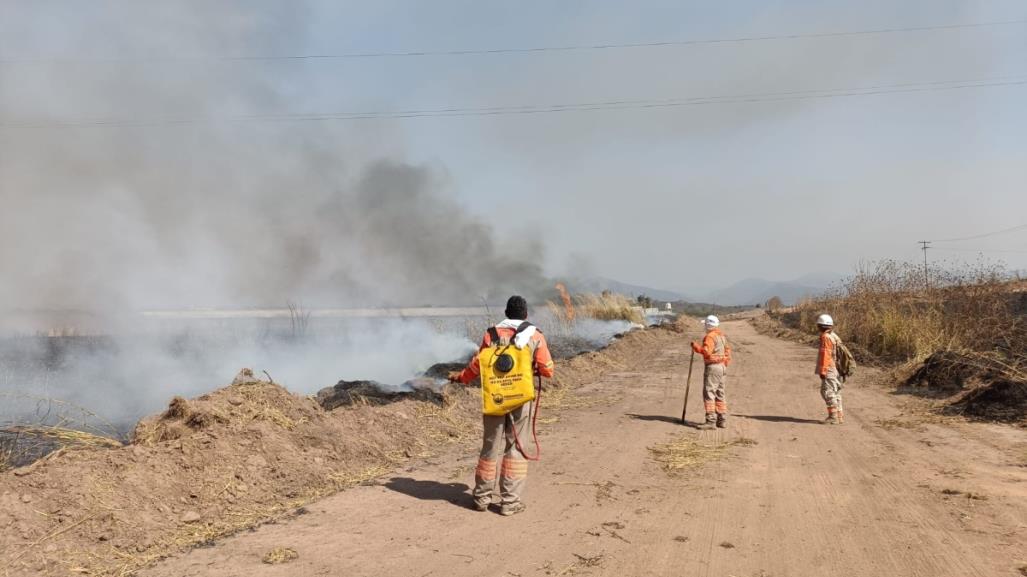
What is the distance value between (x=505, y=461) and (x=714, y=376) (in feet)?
17.1

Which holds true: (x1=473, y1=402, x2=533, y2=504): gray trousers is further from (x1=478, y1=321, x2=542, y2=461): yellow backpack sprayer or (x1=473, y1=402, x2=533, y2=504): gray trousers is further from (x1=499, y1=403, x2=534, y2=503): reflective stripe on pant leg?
(x1=478, y1=321, x2=542, y2=461): yellow backpack sprayer

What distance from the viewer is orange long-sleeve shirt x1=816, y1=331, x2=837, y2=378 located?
33.3ft

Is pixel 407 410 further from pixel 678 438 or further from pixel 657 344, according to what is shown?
pixel 657 344

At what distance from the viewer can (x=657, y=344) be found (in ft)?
90.0

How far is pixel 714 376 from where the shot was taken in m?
9.95

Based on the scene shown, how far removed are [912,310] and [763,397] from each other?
25.4 ft

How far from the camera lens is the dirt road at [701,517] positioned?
4.59m

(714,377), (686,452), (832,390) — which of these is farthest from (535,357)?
(832,390)

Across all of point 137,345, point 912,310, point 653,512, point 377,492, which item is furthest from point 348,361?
point 912,310

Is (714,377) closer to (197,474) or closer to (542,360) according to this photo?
(542,360)

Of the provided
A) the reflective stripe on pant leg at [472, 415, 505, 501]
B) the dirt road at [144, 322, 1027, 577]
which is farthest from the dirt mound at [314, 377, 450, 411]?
the reflective stripe on pant leg at [472, 415, 505, 501]

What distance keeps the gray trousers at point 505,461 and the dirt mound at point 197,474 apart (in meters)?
1.69

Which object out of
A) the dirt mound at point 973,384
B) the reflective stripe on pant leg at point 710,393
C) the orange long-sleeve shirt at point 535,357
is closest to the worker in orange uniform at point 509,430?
the orange long-sleeve shirt at point 535,357

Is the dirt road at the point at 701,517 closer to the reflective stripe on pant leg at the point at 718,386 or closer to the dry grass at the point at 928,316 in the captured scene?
the reflective stripe on pant leg at the point at 718,386
